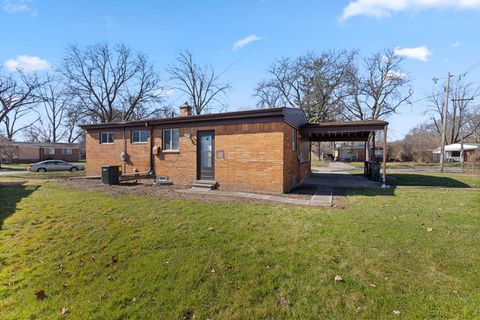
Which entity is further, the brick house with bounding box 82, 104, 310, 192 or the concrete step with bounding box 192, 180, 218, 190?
the concrete step with bounding box 192, 180, 218, 190

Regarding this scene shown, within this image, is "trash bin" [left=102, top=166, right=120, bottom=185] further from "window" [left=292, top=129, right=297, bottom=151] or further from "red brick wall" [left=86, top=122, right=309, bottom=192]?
"window" [left=292, top=129, right=297, bottom=151]

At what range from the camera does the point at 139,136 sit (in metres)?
13.9

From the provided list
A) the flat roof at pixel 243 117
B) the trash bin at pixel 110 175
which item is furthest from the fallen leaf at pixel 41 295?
the trash bin at pixel 110 175

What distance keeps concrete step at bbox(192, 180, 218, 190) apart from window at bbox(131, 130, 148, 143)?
4.17 meters

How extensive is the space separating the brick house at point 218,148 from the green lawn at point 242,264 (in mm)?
3411

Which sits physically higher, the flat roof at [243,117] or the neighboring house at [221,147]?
Result: the flat roof at [243,117]

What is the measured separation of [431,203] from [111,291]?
27.8 ft

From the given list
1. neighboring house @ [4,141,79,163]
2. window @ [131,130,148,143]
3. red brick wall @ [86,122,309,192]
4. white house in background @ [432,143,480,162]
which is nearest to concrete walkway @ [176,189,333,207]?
red brick wall @ [86,122,309,192]

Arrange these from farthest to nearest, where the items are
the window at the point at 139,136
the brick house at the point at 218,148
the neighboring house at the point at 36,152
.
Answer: the neighboring house at the point at 36,152
the window at the point at 139,136
the brick house at the point at 218,148

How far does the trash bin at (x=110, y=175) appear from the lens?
12.5 m

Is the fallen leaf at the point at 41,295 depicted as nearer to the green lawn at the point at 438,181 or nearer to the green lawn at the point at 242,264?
the green lawn at the point at 242,264

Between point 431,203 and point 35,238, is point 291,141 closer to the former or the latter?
point 431,203

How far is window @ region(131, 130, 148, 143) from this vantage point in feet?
44.9

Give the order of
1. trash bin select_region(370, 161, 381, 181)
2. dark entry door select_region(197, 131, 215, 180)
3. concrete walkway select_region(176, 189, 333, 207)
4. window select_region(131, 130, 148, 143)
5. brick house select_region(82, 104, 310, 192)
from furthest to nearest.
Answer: trash bin select_region(370, 161, 381, 181), window select_region(131, 130, 148, 143), dark entry door select_region(197, 131, 215, 180), brick house select_region(82, 104, 310, 192), concrete walkway select_region(176, 189, 333, 207)
